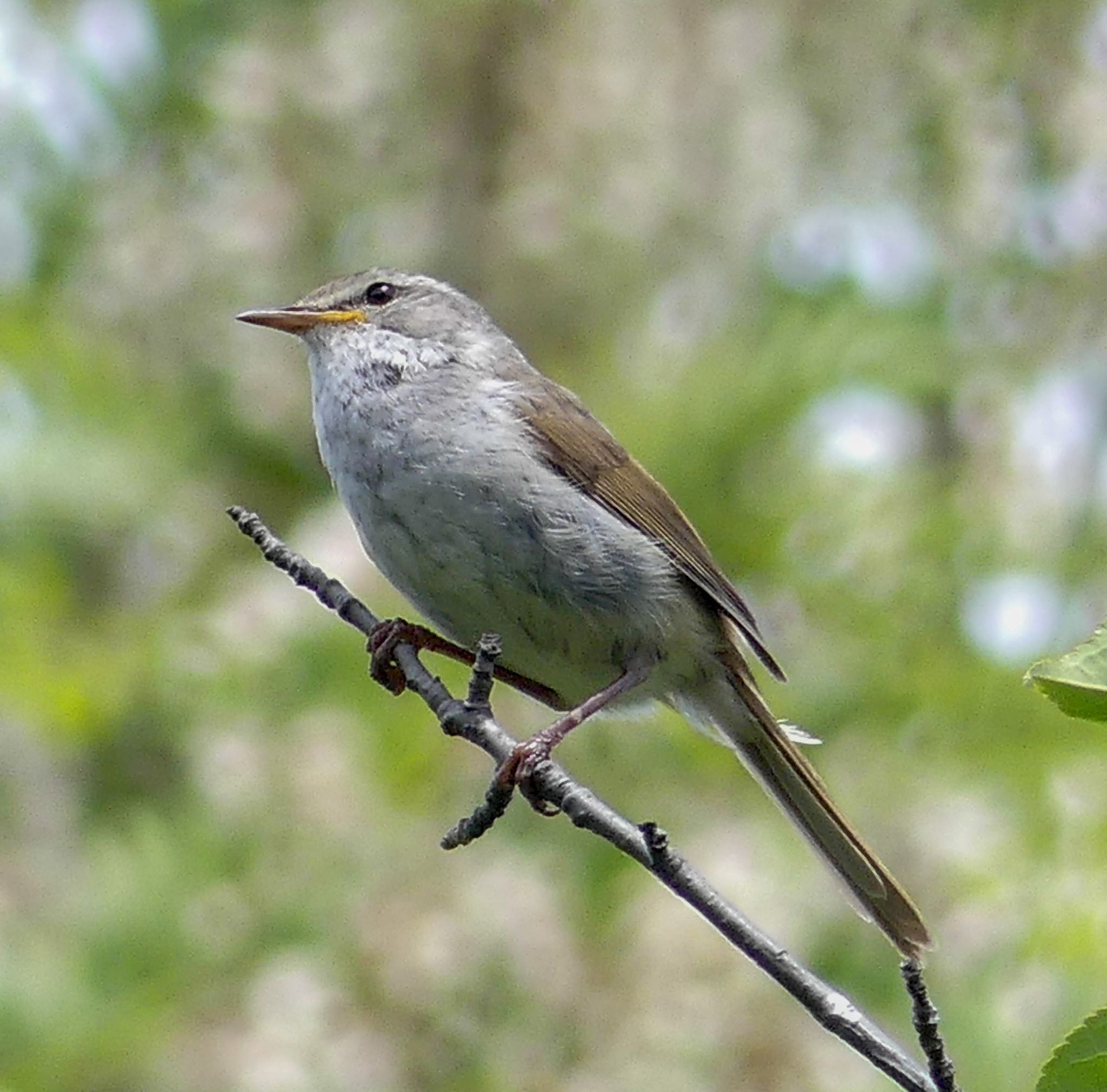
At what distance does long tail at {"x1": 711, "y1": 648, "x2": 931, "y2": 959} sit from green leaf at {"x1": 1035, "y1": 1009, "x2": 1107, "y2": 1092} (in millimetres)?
1991

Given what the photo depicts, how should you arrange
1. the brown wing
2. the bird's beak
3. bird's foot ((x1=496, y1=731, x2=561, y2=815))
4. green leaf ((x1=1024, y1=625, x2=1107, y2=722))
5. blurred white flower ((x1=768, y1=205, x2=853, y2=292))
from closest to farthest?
green leaf ((x1=1024, y1=625, x2=1107, y2=722)) → bird's foot ((x1=496, y1=731, x2=561, y2=815)) → the brown wing → the bird's beak → blurred white flower ((x1=768, y1=205, x2=853, y2=292))

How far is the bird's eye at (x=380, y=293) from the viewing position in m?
4.85

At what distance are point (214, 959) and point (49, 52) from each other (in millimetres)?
3931

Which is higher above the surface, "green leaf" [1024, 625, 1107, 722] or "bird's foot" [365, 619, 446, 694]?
"bird's foot" [365, 619, 446, 694]

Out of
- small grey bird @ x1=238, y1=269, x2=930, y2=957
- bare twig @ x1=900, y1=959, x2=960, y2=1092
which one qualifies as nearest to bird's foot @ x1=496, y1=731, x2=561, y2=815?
small grey bird @ x1=238, y1=269, x2=930, y2=957

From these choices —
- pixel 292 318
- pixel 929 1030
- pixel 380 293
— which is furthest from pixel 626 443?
pixel 929 1030

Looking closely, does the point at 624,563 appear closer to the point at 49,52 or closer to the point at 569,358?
the point at 569,358

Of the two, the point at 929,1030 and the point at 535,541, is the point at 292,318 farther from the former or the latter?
the point at 929,1030

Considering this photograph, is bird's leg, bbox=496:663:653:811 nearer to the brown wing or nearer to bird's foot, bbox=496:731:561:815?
bird's foot, bbox=496:731:561:815

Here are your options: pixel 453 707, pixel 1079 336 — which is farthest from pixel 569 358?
pixel 453 707

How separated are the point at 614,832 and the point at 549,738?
80cm

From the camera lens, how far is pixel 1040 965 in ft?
15.8

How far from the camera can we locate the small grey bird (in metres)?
3.98

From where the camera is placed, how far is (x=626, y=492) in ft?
14.5
